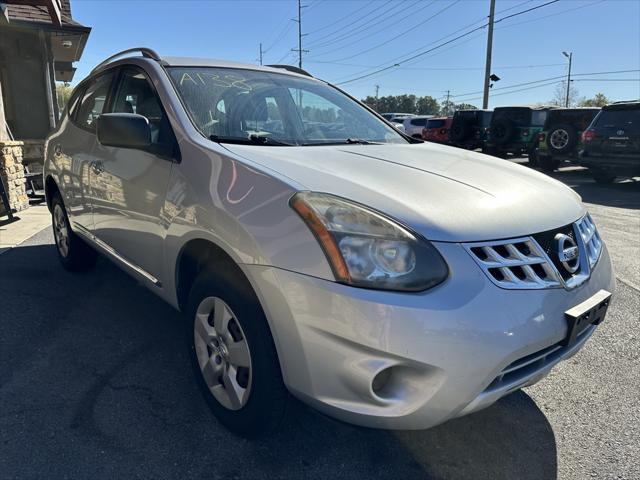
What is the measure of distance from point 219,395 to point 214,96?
156 centimetres

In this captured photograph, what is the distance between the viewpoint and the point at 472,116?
65.2 feet

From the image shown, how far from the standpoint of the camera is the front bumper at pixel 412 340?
1.68m

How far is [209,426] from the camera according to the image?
2414 millimetres

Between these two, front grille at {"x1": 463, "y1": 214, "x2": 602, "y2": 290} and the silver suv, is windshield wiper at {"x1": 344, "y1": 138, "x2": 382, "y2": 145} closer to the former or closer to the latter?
the silver suv

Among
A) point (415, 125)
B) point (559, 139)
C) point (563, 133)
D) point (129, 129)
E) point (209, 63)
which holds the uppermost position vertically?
point (209, 63)

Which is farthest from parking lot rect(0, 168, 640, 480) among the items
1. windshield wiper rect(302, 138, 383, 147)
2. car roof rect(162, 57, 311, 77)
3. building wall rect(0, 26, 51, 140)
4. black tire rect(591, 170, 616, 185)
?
building wall rect(0, 26, 51, 140)

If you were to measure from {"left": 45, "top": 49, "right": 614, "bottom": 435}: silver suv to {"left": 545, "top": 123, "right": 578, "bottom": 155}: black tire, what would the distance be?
1233 centimetres

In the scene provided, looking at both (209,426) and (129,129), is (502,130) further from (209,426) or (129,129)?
(209,426)

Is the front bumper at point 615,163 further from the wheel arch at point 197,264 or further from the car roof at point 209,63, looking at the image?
the wheel arch at point 197,264

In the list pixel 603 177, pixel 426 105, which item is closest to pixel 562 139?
pixel 603 177

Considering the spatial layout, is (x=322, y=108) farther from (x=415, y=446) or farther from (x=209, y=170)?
(x=415, y=446)

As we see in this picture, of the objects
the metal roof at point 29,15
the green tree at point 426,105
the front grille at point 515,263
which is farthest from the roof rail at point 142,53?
the green tree at point 426,105

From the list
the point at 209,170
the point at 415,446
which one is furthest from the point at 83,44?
the point at 415,446

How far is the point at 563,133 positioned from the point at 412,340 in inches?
551
